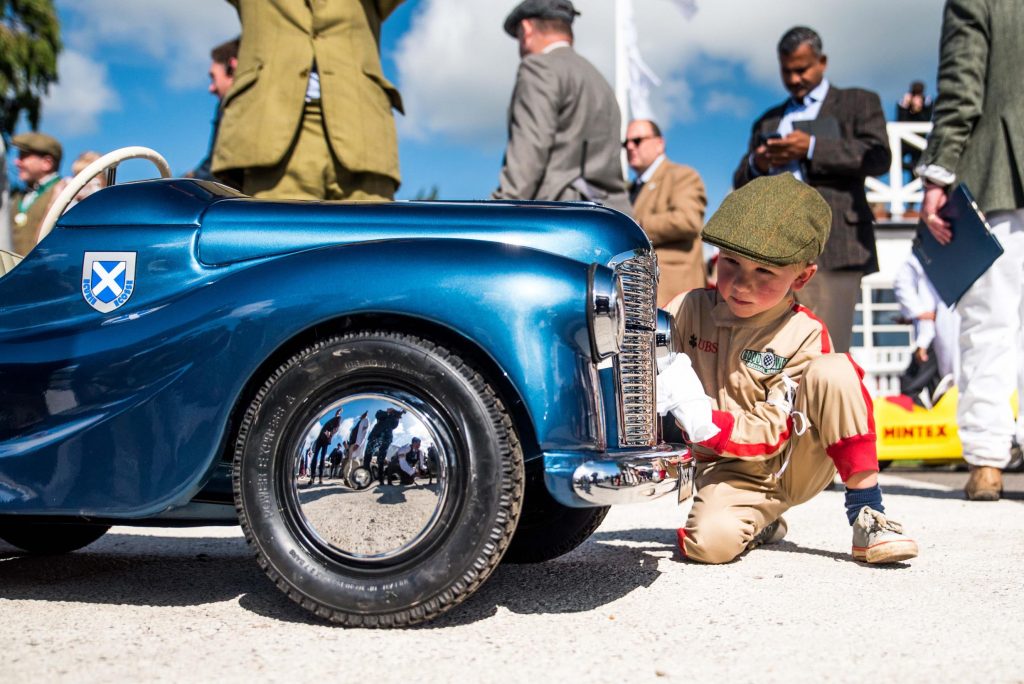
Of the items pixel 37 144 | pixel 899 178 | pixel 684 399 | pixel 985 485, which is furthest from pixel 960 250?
pixel 899 178

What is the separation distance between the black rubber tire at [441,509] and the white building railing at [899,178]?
12.9 meters

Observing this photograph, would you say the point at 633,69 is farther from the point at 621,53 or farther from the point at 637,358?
the point at 637,358

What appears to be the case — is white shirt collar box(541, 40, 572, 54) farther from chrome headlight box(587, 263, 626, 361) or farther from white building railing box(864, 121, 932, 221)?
white building railing box(864, 121, 932, 221)

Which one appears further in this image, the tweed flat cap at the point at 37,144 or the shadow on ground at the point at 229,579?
the tweed flat cap at the point at 37,144

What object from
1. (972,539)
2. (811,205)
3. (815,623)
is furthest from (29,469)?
(972,539)

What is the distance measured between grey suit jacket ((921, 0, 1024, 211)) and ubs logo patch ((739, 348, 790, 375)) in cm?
184

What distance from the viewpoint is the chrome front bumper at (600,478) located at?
6.35ft

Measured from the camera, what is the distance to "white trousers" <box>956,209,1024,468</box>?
4.13m

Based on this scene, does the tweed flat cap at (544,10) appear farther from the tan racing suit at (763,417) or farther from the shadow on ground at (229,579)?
the shadow on ground at (229,579)

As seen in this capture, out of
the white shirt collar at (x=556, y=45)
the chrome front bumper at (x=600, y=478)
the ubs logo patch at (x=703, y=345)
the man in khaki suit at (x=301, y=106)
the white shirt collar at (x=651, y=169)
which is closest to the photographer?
the chrome front bumper at (x=600, y=478)

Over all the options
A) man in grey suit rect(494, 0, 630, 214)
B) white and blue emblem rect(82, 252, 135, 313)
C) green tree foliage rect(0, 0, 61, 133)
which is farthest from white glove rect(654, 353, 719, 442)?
green tree foliage rect(0, 0, 61, 133)

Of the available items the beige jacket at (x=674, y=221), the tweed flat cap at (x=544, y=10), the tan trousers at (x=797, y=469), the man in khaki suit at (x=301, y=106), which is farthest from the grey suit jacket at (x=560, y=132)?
the tan trousers at (x=797, y=469)

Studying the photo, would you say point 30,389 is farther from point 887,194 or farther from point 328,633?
point 887,194

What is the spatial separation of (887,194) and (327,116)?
40.5 ft
